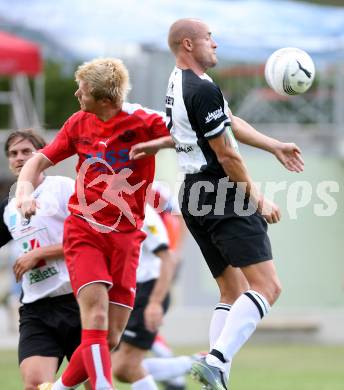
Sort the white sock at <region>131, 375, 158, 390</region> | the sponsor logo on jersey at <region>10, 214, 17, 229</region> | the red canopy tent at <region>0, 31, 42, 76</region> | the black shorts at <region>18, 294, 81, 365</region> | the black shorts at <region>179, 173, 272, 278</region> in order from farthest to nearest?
the red canopy tent at <region>0, 31, 42, 76</region>
the white sock at <region>131, 375, 158, 390</region>
the sponsor logo on jersey at <region>10, 214, 17, 229</region>
the black shorts at <region>18, 294, 81, 365</region>
the black shorts at <region>179, 173, 272, 278</region>

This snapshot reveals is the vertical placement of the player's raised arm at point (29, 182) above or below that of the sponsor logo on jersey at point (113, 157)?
below

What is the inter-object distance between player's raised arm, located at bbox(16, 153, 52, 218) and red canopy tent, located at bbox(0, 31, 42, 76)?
1079 centimetres

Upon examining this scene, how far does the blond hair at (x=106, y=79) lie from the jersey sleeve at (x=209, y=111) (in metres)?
0.53

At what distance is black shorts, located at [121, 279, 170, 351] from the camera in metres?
9.59

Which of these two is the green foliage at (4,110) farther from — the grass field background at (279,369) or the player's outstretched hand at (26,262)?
the player's outstretched hand at (26,262)

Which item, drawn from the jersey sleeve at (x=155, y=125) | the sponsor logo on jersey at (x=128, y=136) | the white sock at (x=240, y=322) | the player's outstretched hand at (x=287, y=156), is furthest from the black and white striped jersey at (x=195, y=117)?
the white sock at (x=240, y=322)

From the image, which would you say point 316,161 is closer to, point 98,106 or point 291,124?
point 291,124

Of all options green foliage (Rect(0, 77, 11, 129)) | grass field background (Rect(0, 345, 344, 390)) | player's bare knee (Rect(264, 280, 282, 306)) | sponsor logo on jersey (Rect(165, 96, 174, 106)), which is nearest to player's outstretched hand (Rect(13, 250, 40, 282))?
sponsor logo on jersey (Rect(165, 96, 174, 106))

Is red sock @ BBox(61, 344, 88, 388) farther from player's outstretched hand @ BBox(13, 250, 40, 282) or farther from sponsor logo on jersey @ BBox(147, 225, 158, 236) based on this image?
sponsor logo on jersey @ BBox(147, 225, 158, 236)

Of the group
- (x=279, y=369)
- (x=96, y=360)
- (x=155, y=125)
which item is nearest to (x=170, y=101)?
(x=155, y=125)

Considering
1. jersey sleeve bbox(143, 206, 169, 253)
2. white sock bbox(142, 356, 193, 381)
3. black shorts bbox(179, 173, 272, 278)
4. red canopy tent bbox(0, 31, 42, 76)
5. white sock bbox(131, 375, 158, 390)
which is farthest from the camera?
red canopy tent bbox(0, 31, 42, 76)

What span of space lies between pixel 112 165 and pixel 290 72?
4.18 ft

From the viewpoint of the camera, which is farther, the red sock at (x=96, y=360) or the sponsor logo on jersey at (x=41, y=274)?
the sponsor logo on jersey at (x=41, y=274)

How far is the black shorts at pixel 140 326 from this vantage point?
378 inches
